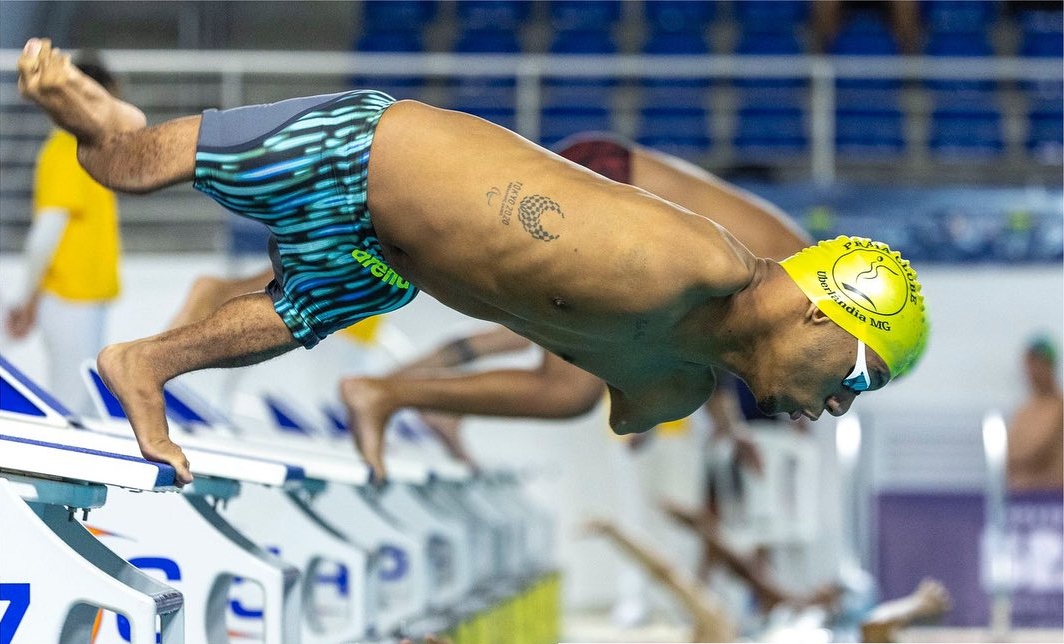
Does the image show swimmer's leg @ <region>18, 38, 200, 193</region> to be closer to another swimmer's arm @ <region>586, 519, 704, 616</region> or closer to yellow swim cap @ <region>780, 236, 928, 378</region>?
yellow swim cap @ <region>780, 236, 928, 378</region>

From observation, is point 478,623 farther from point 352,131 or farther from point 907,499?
point 907,499

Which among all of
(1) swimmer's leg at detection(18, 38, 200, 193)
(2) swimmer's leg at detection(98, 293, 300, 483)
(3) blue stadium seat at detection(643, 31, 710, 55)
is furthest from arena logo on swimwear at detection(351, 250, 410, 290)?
(3) blue stadium seat at detection(643, 31, 710, 55)

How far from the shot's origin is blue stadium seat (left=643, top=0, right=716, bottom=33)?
33.1ft

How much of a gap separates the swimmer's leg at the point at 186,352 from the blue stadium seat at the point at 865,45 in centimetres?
798

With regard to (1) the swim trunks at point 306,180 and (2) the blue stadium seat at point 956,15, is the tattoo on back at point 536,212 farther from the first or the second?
(2) the blue stadium seat at point 956,15

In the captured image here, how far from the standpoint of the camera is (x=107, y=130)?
6.97 ft

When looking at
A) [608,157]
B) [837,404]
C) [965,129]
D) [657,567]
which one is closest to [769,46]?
[965,129]

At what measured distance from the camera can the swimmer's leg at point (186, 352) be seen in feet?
6.94

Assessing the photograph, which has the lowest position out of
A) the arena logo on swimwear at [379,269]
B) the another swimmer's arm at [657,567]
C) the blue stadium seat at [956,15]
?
the another swimmer's arm at [657,567]

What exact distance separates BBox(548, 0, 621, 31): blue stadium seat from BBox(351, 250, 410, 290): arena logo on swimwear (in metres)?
8.11

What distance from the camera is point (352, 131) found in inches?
80.5

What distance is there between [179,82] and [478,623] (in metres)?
7.81

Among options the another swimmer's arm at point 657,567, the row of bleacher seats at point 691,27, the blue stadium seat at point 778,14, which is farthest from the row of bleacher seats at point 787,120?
the another swimmer's arm at point 657,567

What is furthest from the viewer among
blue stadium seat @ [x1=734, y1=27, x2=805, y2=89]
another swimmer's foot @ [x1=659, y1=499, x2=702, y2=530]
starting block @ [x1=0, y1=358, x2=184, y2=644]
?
blue stadium seat @ [x1=734, y1=27, x2=805, y2=89]
